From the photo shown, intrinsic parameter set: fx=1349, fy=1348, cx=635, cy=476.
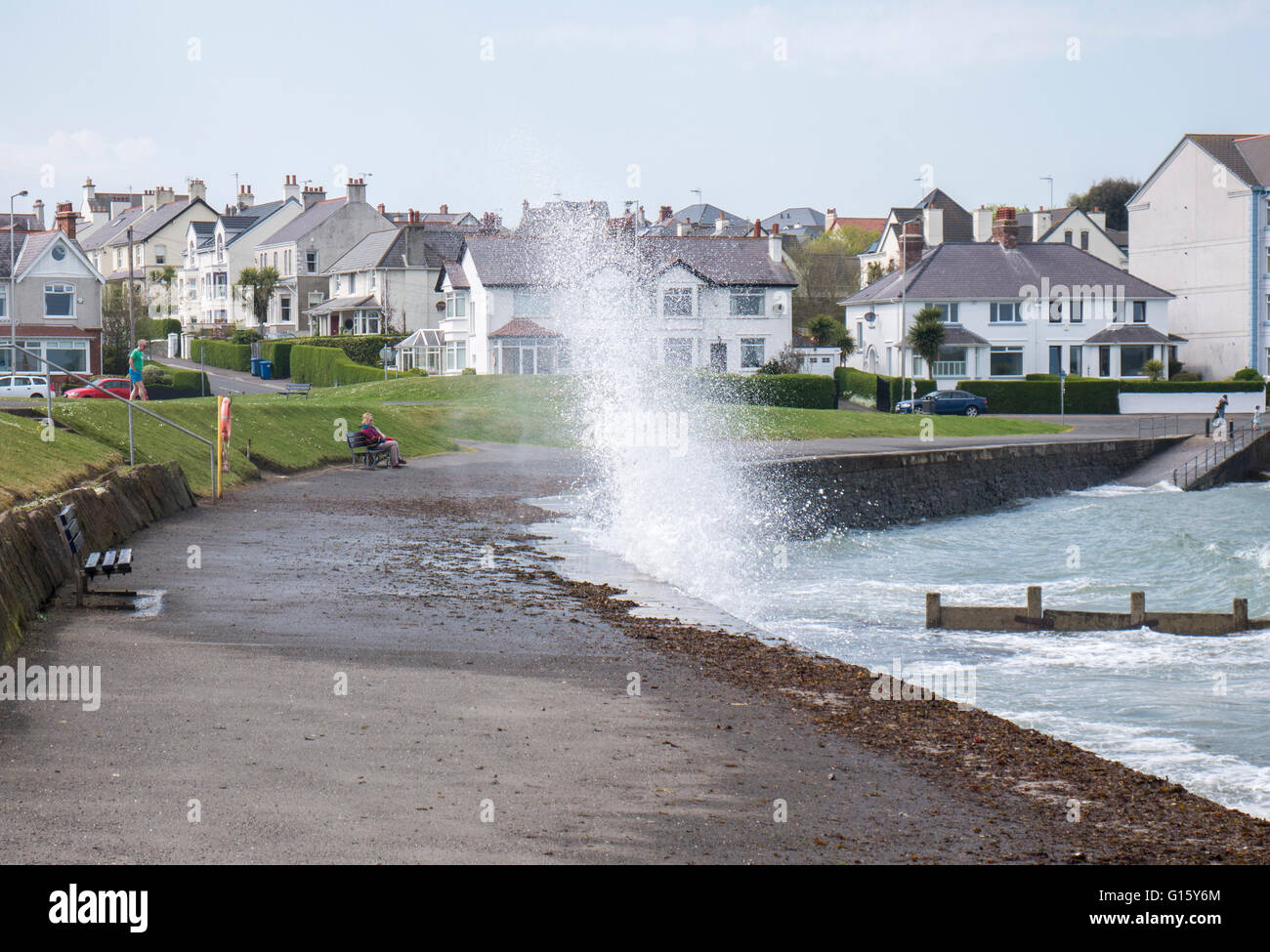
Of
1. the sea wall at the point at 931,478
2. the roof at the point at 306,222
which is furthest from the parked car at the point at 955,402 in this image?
the roof at the point at 306,222

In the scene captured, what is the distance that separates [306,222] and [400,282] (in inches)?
687

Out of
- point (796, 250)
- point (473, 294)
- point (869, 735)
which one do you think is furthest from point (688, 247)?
point (869, 735)

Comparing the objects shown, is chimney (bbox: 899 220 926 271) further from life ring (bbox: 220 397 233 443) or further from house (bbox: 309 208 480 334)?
life ring (bbox: 220 397 233 443)

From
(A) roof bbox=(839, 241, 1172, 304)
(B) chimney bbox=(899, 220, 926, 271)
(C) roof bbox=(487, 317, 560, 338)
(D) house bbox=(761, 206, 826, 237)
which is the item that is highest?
(D) house bbox=(761, 206, 826, 237)

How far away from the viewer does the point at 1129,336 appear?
2972 inches

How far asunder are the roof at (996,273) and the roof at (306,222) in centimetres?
4248

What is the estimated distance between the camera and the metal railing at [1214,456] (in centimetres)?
4850

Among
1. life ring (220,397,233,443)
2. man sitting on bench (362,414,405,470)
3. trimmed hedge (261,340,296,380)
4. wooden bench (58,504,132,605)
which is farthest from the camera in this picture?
trimmed hedge (261,340,296,380)

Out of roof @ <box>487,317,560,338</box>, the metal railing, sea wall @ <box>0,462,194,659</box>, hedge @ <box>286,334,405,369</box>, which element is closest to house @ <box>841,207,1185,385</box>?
roof @ <box>487,317,560,338</box>

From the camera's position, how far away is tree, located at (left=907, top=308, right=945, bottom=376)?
238 ft

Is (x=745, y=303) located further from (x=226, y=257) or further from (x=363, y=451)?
(x=226, y=257)

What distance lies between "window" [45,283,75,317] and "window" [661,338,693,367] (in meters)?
31.7

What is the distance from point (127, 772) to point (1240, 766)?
33.8 feet

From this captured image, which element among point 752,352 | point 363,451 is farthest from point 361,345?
point 363,451
